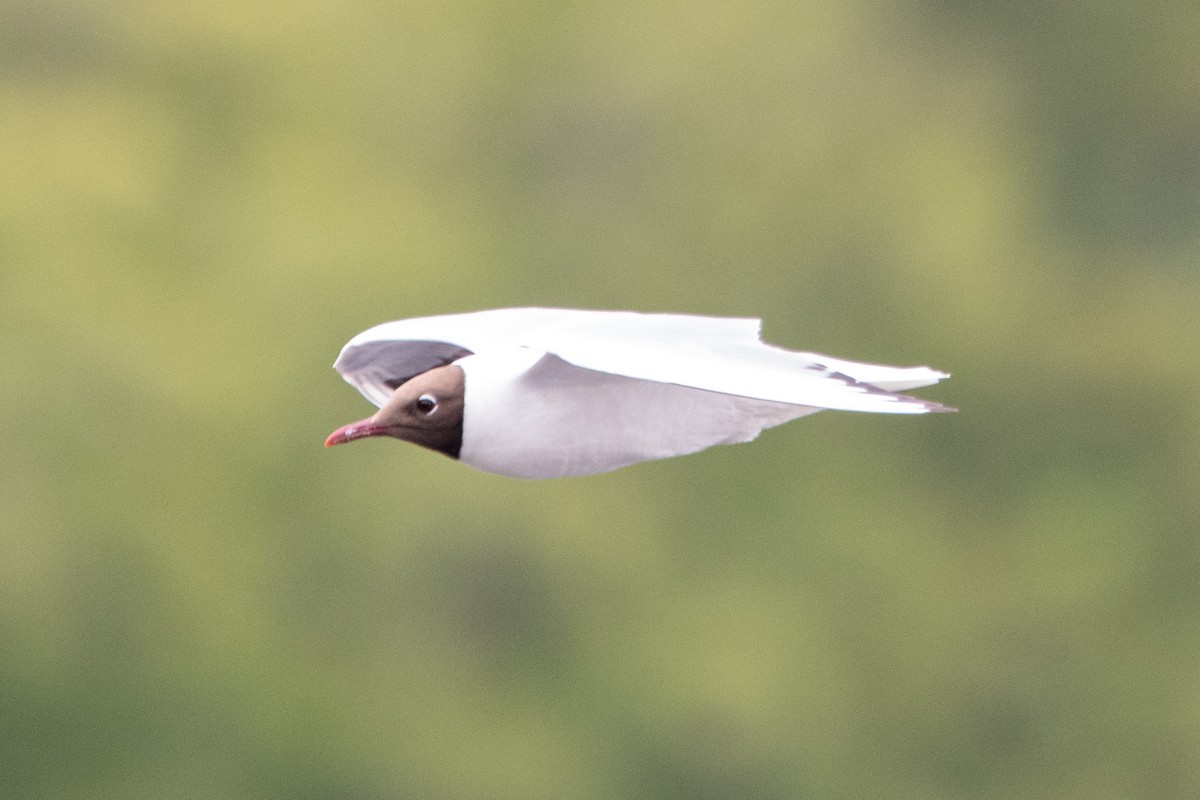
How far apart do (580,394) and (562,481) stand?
685 centimetres

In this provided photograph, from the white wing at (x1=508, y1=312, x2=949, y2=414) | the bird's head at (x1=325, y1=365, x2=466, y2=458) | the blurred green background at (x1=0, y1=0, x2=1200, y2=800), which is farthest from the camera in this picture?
the blurred green background at (x1=0, y1=0, x2=1200, y2=800)

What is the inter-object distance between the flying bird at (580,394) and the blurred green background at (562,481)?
6.34 m

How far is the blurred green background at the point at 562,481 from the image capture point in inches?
382

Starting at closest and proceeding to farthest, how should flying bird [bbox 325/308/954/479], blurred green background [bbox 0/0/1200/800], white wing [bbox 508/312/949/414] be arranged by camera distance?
1. white wing [bbox 508/312/949/414]
2. flying bird [bbox 325/308/954/479]
3. blurred green background [bbox 0/0/1200/800]

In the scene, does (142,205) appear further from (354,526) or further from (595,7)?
(595,7)

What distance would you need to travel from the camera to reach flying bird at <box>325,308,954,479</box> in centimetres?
276

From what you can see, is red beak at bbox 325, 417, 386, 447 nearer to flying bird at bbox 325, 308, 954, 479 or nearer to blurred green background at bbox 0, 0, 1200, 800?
flying bird at bbox 325, 308, 954, 479

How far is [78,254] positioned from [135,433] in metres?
1.01

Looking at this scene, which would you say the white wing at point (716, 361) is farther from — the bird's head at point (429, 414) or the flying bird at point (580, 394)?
the bird's head at point (429, 414)

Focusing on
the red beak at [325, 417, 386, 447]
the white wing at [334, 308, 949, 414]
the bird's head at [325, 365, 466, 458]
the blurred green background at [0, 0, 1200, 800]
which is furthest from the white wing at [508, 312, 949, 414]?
the blurred green background at [0, 0, 1200, 800]

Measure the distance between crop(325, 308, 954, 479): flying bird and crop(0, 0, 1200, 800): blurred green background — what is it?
250 inches

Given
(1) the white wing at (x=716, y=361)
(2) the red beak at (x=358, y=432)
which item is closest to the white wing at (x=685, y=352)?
(1) the white wing at (x=716, y=361)

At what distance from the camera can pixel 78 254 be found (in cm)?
1020

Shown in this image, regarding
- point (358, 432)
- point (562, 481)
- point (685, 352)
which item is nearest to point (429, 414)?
point (358, 432)
